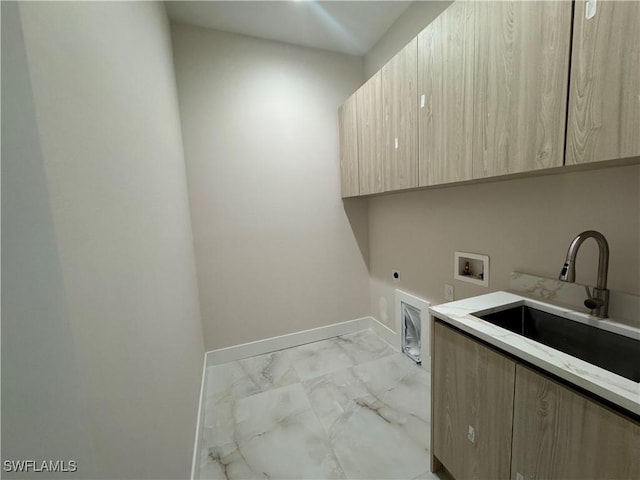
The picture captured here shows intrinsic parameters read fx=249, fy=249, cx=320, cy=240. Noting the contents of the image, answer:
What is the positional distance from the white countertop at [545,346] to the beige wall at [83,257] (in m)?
1.17

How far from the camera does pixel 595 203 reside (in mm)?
1093

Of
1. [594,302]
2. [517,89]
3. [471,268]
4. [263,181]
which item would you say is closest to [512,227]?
[471,268]

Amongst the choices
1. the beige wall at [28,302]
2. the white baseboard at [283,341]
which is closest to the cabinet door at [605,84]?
the beige wall at [28,302]

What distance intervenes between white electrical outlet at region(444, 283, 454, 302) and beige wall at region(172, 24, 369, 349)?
1.08 meters

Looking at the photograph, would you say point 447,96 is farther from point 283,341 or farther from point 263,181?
point 283,341

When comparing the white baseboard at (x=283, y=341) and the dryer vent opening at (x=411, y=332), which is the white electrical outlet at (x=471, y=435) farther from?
the white baseboard at (x=283, y=341)

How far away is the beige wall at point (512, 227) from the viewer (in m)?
1.03

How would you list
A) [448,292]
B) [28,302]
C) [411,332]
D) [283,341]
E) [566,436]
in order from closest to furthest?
[28,302] → [566,436] → [448,292] → [411,332] → [283,341]

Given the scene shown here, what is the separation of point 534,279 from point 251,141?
7.50ft

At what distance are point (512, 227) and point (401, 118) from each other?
3.11 ft

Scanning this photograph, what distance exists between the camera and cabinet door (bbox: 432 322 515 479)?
928mm

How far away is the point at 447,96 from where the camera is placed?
130 centimetres

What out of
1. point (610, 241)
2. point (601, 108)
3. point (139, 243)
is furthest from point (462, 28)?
point (139, 243)

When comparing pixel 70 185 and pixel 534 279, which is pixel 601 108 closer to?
Answer: pixel 534 279
